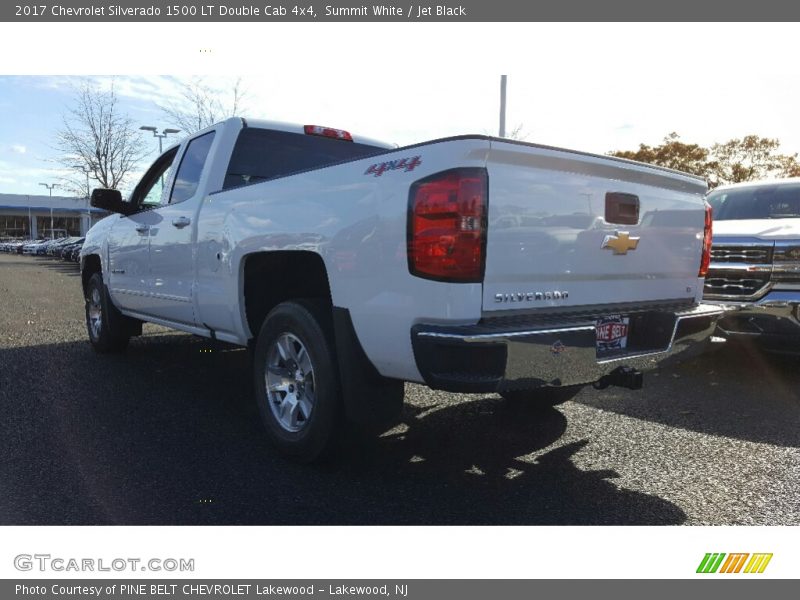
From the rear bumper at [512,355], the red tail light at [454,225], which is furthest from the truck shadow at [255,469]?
the red tail light at [454,225]

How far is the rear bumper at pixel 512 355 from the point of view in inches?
101

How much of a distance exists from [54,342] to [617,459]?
21.3 feet

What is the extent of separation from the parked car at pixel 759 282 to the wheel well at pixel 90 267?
6198mm

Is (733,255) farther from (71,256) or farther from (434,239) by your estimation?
(71,256)

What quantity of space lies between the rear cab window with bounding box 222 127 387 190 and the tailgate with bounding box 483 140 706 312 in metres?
1.95

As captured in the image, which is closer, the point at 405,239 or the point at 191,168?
the point at 405,239

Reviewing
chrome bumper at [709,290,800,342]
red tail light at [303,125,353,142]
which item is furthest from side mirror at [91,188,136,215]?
chrome bumper at [709,290,800,342]

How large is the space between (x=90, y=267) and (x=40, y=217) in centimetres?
9264

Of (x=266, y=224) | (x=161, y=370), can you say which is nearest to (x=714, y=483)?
(x=266, y=224)

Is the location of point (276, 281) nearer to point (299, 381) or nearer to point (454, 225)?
point (299, 381)

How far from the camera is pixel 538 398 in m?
4.39

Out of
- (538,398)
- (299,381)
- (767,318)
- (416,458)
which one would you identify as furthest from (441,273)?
(767,318)

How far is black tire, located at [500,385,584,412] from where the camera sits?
14.1 ft

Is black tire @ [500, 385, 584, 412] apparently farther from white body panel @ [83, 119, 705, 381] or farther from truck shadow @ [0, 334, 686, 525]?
white body panel @ [83, 119, 705, 381]
